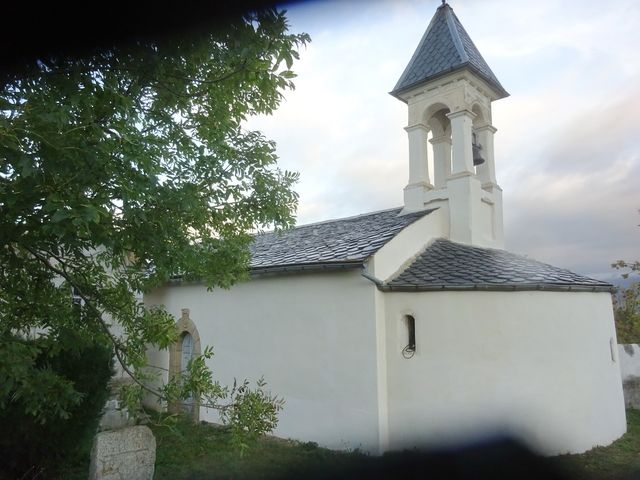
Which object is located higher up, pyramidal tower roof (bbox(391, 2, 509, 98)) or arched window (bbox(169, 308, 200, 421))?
pyramidal tower roof (bbox(391, 2, 509, 98))

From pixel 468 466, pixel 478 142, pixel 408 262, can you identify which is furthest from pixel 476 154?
pixel 468 466

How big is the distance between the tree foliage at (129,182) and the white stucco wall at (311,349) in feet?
8.64

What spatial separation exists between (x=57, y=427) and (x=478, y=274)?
5885 mm

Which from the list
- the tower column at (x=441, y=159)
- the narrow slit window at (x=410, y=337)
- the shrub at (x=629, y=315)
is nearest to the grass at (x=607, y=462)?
the narrow slit window at (x=410, y=337)

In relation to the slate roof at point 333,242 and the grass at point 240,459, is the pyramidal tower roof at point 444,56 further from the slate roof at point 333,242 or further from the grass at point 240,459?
the grass at point 240,459

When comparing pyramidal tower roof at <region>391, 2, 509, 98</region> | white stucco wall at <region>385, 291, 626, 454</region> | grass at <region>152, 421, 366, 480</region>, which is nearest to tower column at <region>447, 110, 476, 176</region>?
pyramidal tower roof at <region>391, 2, 509, 98</region>

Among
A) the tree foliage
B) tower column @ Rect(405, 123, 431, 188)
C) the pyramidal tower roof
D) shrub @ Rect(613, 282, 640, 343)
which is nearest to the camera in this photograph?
the tree foliage

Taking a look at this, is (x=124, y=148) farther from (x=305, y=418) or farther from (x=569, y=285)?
(x=569, y=285)

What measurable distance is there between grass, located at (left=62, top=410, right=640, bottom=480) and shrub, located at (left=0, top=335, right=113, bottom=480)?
0.34m

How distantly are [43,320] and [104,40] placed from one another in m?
2.18

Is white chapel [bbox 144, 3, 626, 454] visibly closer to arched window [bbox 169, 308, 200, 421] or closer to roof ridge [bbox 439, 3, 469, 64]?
roof ridge [bbox 439, 3, 469, 64]

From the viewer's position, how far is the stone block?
439 centimetres

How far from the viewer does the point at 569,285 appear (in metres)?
6.32

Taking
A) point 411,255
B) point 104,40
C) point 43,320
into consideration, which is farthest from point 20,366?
point 411,255
